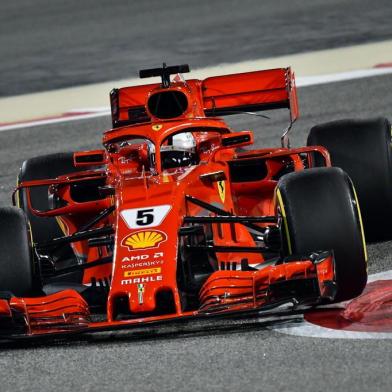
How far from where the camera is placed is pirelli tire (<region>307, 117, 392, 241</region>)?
27.5 ft

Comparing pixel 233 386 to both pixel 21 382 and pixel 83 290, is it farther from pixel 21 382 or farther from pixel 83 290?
pixel 83 290

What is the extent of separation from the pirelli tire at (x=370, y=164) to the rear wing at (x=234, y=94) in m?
0.72

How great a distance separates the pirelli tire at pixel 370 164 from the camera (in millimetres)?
8391

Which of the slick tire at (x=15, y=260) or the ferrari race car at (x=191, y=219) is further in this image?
the slick tire at (x=15, y=260)

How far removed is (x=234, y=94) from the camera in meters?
9.33

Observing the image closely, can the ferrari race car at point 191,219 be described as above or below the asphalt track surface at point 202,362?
above

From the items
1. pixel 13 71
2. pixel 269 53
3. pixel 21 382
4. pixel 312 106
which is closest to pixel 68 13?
pixel 13 71

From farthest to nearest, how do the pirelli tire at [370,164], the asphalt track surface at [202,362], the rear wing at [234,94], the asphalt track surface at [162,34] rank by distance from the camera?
the asphalt track surface at [162,34], the rear wing at [234,94], the pirelli tire at [370,164], the asphalt track surface at [202,362]

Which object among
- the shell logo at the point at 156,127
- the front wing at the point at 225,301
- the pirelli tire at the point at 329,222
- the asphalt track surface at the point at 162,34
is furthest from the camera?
the asphalt track surface at the point at 162,34

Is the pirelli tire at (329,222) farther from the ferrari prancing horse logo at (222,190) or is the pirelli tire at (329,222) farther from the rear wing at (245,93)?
the rear wing at (245,93)

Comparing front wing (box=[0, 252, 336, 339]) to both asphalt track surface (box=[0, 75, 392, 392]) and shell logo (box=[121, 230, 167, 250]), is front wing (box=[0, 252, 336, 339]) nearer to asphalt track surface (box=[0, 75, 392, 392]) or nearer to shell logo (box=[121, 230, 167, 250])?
asphalt track surface (box=[0, 75, 392, 392])

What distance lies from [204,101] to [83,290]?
7.19ft

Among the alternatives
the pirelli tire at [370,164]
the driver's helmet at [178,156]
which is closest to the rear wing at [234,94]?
the pirelli tire at [370,164]

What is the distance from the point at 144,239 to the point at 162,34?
42.2 ft
